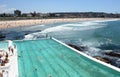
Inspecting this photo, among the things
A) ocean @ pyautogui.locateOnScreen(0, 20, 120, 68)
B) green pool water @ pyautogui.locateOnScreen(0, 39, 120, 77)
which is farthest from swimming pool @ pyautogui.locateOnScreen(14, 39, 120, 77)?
ocean @ pyautogui.locateOnScreen(0, 20, 120, 68)

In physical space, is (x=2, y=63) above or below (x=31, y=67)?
above

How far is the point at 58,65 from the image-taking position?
1147 cm

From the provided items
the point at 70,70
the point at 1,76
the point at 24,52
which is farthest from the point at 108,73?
the point at 24,52

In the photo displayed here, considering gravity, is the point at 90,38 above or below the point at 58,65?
below

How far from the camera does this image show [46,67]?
11.2 meters

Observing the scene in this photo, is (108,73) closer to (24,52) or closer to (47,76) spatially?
(47,76)

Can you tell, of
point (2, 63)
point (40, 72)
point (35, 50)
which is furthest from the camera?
point (35, 50)

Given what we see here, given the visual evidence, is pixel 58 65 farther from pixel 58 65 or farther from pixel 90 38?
pixel 90 38

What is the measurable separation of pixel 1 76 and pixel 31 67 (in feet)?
9.99

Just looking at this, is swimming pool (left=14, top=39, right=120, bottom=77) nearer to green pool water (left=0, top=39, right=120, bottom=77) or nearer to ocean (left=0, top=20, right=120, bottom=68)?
green pool water (left=0, top=39, right=120, bottom=77)

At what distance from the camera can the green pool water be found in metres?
9.93

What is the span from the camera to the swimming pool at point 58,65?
9.93 meters

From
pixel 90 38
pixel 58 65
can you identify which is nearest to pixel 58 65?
pixel 58 65

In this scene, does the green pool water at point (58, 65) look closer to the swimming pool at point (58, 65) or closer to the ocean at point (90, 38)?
the swimming pool at point (58, 65)
